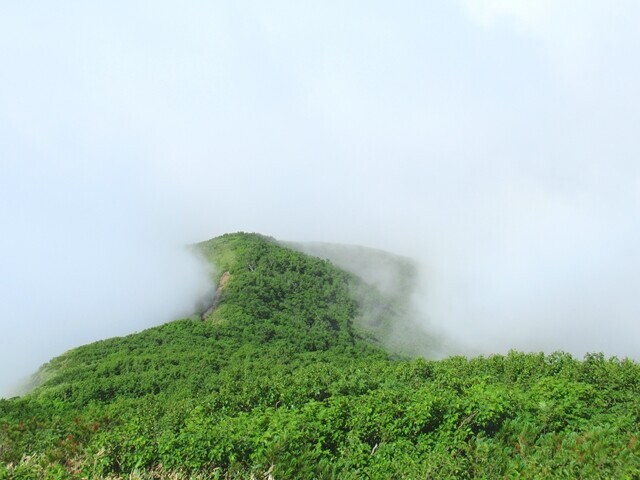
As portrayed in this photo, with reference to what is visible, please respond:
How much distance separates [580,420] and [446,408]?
5.12m

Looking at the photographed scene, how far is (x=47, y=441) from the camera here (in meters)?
21.5

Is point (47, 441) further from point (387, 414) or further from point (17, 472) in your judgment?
point (387, 414)

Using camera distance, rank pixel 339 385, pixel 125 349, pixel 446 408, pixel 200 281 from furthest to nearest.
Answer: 1. pixel 200 281
2. pixel 125 349
3. pixel 339 385
4. pixel 446 408

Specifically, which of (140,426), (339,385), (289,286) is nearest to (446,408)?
(339,385)

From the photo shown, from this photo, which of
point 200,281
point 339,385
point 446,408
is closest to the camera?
point 446,408

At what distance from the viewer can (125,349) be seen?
61.0 m

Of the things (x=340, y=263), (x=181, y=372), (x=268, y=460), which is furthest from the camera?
(x=340, y=263)

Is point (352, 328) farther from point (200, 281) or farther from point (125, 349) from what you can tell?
point (125, 349)

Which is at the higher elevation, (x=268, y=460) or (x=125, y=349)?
(x=268, y=460)

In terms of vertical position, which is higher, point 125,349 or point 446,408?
point 446,408

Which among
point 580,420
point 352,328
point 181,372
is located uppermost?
point 580,420

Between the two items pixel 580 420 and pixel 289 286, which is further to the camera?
pixel 289 286

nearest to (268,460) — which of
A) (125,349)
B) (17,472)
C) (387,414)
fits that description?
(387,414)

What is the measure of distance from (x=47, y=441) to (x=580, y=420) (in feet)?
→ 71.6
